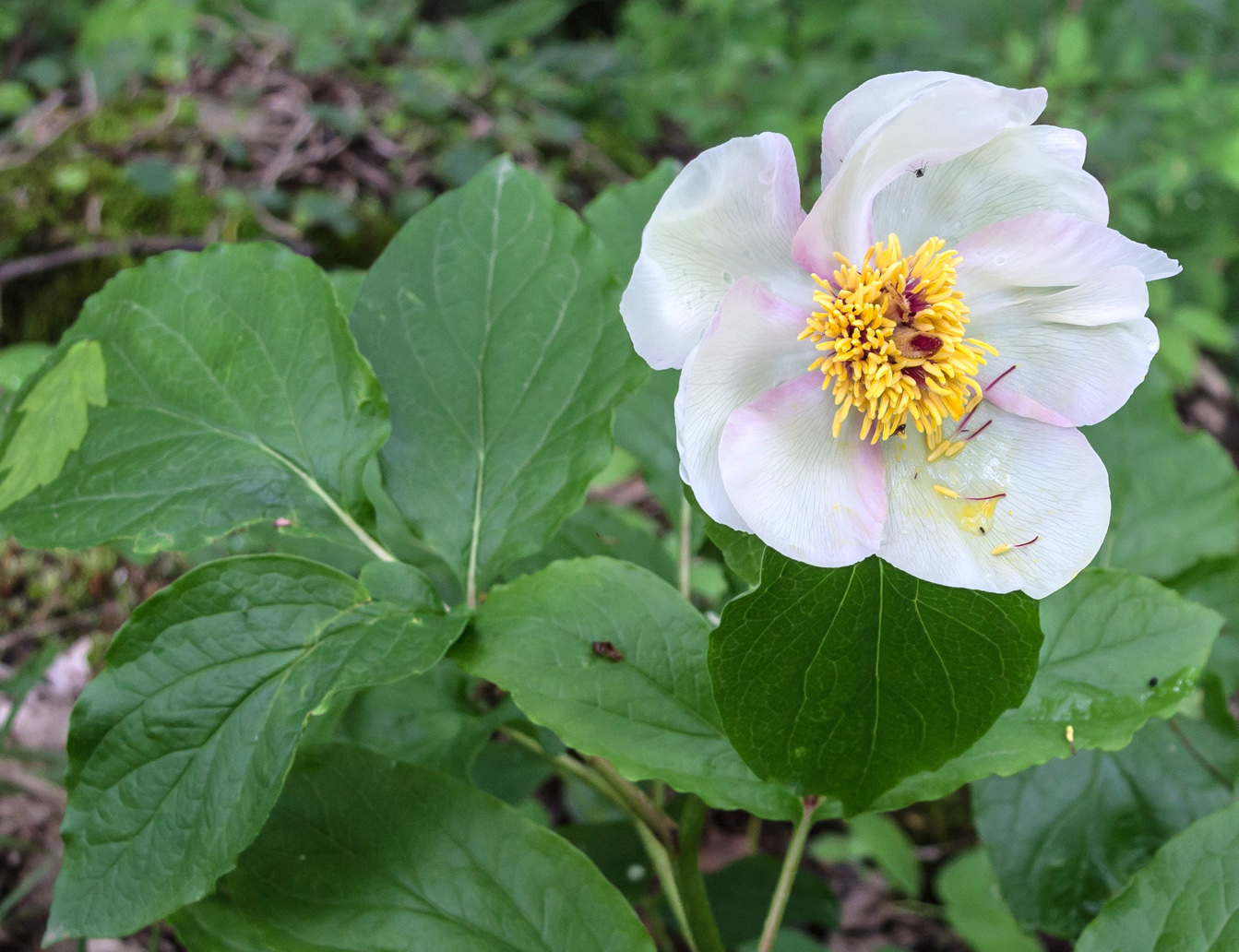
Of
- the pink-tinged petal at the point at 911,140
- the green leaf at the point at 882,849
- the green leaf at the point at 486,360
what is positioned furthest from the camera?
the green leaf at the point at 882,849

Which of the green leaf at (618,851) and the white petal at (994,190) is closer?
the white petal at (994,190)

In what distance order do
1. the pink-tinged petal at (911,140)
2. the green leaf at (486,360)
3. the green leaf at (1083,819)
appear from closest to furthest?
Answer: the pink-tinged petal at (911,140) < the green leaf at (486,360) < the green leaf at (1083,819)

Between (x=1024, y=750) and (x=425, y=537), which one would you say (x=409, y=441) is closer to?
(x=425, y=537)

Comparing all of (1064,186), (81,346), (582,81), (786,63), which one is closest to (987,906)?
(1064,186)

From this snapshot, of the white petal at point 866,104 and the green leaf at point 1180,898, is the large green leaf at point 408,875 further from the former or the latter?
the white petal at point 866,104

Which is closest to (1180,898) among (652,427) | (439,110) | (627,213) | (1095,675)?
(1095,675)

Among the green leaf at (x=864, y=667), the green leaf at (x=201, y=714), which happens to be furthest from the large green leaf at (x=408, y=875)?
the green leaf at (x=864, y=667)

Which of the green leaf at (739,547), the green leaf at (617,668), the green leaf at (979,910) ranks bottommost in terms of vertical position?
the green leaf at (979,910)
